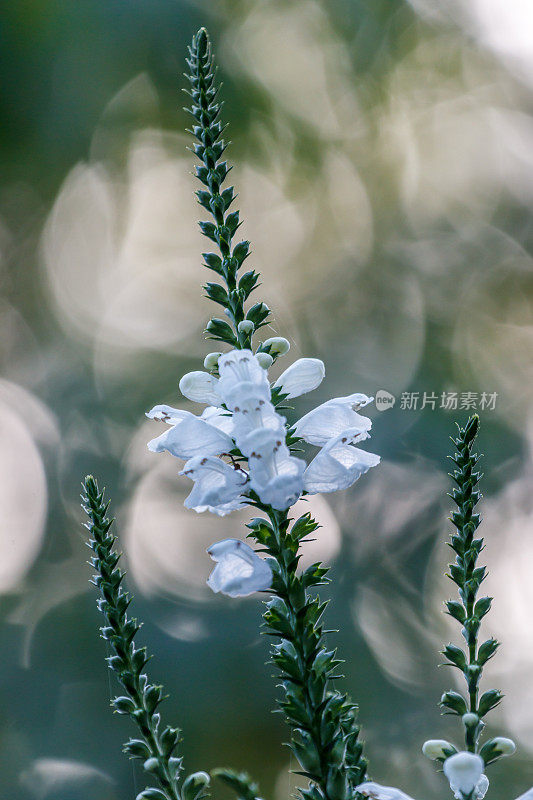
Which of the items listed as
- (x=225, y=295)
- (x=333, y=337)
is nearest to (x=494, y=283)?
(x=333, y=337)

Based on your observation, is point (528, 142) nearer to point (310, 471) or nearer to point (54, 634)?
point (54, 634)

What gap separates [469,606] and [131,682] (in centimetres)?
39

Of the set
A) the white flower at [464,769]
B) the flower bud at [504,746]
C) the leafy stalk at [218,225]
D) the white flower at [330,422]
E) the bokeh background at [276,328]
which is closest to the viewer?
the white flower at [464,769]

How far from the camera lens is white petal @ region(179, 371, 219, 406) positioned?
1.12 meters

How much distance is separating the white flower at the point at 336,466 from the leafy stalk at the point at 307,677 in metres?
0.05

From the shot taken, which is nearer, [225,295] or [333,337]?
[225,295]

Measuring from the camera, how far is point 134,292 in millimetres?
6328

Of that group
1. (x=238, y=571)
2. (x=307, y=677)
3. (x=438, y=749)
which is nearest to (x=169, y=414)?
(x=238, y=571)

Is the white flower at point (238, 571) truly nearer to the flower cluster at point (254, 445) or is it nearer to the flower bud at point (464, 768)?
the flower cluster at point (254, 445)

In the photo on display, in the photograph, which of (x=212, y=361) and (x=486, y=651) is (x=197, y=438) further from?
(x=486, y=651)

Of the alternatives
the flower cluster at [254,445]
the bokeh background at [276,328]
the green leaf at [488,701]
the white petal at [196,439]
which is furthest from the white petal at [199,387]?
the bokeh background at [276,328]

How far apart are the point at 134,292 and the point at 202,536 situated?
2.06m

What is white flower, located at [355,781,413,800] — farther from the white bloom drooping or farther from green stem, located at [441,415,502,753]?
the white bloom drooping

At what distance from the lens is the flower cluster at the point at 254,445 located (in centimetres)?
86
